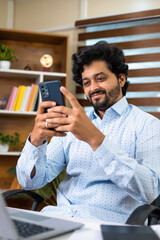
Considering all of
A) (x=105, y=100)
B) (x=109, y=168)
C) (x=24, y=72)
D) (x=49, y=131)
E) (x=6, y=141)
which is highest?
(x=24, y=72)

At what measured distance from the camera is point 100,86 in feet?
5.24

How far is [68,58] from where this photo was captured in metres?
3.51

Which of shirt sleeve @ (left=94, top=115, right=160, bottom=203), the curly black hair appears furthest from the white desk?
the curly black hair

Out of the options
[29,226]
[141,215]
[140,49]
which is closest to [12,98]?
[140,49]

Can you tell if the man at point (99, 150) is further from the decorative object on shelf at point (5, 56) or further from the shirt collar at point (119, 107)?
the decorative object on shelf at point (5, 56)

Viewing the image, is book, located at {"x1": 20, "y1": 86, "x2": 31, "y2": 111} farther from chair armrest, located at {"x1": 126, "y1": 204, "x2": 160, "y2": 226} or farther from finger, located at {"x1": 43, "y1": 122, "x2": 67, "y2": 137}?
chair armrest, located at {"x1": 126, "y1": 204, "x2": 160, "y2": 226}

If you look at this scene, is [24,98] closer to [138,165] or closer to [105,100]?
[105,100]

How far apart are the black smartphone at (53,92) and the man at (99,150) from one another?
0.03 meters

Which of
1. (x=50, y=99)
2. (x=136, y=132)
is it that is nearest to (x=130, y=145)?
(x=136, y=132)

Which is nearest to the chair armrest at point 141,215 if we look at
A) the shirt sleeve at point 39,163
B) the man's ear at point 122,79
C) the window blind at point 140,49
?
the shirt sleeve at point 39,163

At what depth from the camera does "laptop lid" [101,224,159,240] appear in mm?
757

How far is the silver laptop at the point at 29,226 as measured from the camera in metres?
0.69

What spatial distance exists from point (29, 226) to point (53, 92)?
557mm

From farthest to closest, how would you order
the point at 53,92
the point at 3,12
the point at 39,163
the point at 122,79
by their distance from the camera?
1. the point at 3,12
2. the point at 122,79
3. the point at 39,163
4. the point at 53,92
